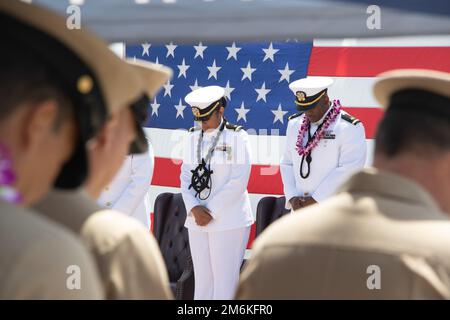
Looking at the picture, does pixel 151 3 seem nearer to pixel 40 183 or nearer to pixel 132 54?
pixel 40 183

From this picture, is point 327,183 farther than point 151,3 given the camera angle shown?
Yes

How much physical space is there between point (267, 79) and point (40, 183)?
6.15 m

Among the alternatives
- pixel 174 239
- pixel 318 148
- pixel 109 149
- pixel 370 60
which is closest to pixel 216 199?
pixel 174 239

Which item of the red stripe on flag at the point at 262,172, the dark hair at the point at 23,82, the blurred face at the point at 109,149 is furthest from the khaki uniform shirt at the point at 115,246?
the red stripe on flag at the point at 262,172

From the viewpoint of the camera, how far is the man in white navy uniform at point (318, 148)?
6289 millimetres

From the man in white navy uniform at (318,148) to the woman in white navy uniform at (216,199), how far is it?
15.0 inches

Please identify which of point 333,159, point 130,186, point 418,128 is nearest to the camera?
point 418,128

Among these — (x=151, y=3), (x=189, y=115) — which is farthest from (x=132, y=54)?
(x=151, y=3)

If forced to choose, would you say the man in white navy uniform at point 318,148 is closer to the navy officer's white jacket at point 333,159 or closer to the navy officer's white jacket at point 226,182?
the navy officer's white jacket at point 333,159

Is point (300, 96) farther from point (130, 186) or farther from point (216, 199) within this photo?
point (130, 186)

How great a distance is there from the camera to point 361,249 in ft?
5.74

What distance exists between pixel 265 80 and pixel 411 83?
5646mm

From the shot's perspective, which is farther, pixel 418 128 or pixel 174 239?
pixel 174 239
